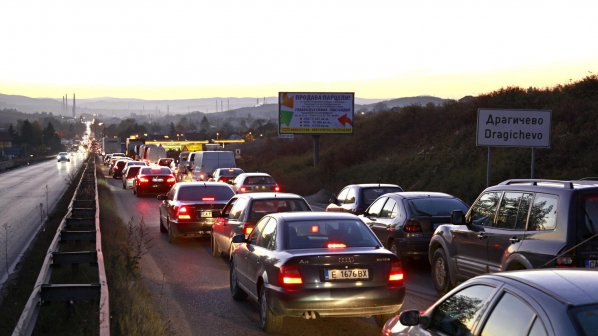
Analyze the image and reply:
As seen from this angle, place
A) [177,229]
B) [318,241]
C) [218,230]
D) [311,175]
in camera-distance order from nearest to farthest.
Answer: [318,241] → [218,230] → [177,229] → [311,175]

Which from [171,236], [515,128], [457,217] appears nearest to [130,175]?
[171,236]

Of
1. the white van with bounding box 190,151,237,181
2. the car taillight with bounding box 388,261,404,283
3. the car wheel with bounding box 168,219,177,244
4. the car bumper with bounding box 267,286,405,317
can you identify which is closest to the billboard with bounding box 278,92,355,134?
the white van with bounding box 190,151,237,181

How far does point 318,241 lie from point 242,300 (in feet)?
7.94

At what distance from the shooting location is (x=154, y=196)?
38000mm

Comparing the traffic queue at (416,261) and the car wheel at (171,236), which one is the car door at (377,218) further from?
the car wheel at (171,236)

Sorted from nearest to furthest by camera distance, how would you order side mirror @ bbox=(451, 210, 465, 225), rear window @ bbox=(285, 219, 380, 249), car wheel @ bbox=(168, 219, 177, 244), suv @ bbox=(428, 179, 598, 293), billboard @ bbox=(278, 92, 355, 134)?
suv @ bbox=(428, 179, 598, 293)
rear window @ bbox=(285, 219, 380, 249)
side mirror @ bbox=(451, 210, 465, 225)
car wheel @ bbox=(168, 219, 177, 244)
billboard @ bbox=(278, 92, 355, 134)

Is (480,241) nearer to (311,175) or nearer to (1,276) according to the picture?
(1,276)

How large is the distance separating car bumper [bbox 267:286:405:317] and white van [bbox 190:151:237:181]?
1211 inches

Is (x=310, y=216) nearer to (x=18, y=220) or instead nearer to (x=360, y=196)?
(x=360, y=196)

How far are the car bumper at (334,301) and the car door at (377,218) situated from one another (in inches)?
231

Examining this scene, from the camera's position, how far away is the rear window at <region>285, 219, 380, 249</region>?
30.7 ft

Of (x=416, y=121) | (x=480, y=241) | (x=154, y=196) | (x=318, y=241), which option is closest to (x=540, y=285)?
(x=318, y=241)

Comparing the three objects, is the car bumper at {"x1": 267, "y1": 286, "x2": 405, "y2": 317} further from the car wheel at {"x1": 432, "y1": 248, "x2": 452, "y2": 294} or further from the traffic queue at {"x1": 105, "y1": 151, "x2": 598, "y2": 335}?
the car wheel at {"x1": 432, "y1": 248, "x2": 452, "y2": 294}

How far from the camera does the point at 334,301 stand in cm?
868
